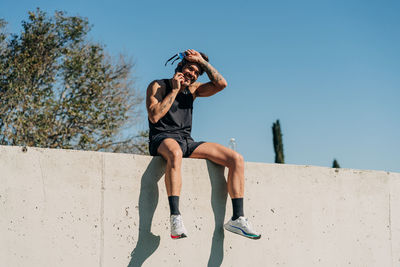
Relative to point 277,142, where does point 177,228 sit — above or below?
below

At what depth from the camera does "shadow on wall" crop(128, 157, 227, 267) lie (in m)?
2.97

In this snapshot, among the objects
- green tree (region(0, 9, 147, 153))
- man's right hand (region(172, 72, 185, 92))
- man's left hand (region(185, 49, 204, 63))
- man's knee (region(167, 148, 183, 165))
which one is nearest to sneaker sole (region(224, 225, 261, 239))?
man's knee (region(167, 148, 183, 165))

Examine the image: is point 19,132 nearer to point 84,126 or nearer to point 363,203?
point 84,126

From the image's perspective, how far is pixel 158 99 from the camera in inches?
130

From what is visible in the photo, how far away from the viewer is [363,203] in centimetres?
395

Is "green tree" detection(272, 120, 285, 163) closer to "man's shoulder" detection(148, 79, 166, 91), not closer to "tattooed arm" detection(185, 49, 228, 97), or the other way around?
Result: "tattooed arm" detection(185, 49, 228, 97)

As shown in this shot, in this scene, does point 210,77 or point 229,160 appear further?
point 210,77

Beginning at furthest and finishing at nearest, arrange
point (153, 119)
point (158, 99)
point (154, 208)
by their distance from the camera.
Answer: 1. point (158, 99)
2. point (153, 119)
3. point (154, 208)

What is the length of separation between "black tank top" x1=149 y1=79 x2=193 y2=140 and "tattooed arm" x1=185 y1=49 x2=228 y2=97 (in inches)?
5.6

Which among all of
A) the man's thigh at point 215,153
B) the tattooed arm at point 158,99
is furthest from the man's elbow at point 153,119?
the man's thigh at point 215,153

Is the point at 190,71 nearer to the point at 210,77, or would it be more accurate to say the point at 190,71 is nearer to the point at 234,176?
the point at 210,77

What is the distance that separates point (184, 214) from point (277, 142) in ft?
81.9

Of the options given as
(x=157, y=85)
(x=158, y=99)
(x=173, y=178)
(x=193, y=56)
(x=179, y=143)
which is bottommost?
(x=173, y=178)

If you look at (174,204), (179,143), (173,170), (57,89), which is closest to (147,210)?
(174,204)
